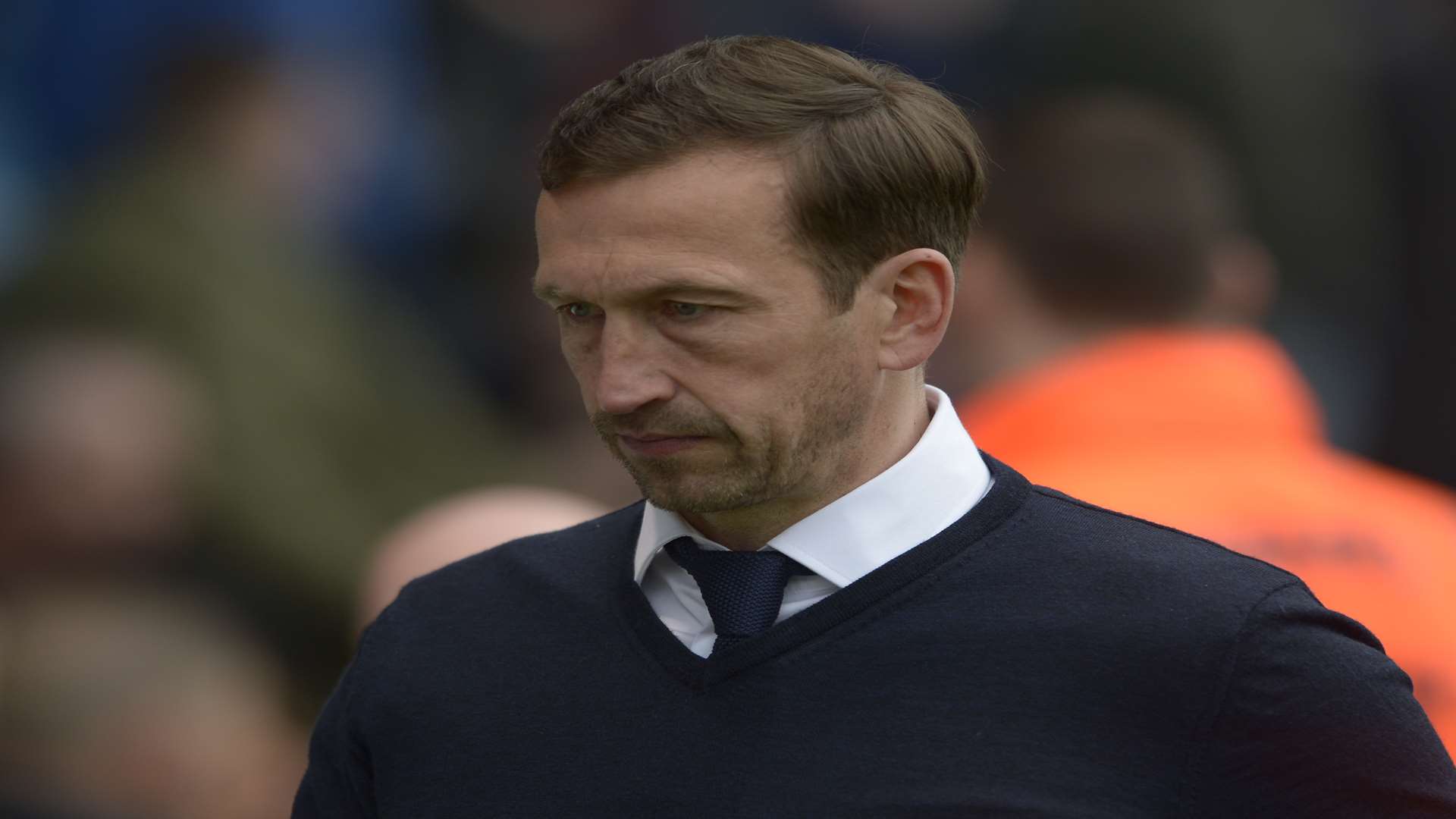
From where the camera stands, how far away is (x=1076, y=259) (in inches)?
126

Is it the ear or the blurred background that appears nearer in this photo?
the ear

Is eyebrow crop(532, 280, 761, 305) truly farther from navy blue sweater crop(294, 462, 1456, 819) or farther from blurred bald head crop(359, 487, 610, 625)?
blurred bald head crop(359, 487, 610, 625)

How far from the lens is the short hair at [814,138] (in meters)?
1.91

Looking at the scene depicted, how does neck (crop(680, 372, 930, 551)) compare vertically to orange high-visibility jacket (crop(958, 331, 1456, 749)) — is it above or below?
above

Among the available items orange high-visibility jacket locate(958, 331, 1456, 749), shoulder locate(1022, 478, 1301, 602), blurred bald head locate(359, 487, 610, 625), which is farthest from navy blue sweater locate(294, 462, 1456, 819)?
blurred bald head locate(359, 487, 610, 625)

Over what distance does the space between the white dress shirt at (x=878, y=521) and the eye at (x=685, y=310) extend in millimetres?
251

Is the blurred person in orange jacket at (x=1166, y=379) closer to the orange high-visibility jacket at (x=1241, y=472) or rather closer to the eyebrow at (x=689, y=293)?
the orange high-visibility jacket at (x=1241, y=472)

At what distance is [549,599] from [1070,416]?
115 centimetres

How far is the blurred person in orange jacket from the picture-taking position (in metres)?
2.80

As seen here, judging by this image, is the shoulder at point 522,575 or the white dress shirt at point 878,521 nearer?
the white dress shirt at point 878,521

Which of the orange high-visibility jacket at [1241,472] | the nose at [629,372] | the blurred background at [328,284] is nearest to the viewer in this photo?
the nose at [629,372]

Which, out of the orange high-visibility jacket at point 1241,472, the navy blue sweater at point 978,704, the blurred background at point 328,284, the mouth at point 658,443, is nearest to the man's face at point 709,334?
the mouth at point 658,443

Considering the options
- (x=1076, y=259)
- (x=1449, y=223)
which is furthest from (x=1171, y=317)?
(x=1449, y=223)

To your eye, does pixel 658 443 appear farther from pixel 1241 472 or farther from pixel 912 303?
pixel 1241 472
